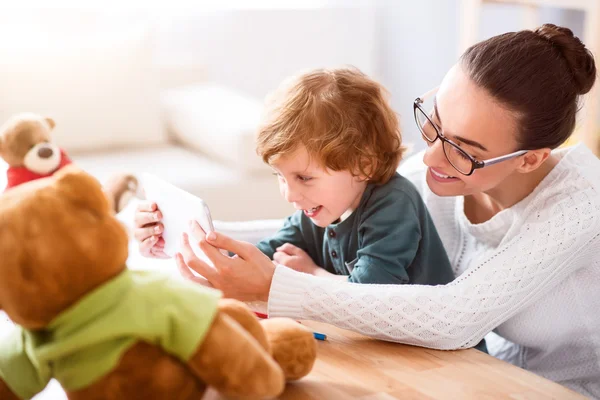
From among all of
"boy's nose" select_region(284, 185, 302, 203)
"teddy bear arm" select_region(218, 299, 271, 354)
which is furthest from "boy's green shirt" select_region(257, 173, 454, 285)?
"teddy bear arm" select_region(218, 299, 271, 354)

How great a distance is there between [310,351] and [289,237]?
0.62m

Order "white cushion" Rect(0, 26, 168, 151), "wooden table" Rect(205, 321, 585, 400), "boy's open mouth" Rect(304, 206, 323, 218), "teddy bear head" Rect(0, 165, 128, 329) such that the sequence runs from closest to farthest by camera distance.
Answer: "teddy bear head" Rect(0, 165, 128, 329) → "wooden table" Rect(205, 321, 585, 400) → "boy's open mouth" Rect(304, 206, 323, 218) → "white cushion" Rect(0, 26, 168, 151)

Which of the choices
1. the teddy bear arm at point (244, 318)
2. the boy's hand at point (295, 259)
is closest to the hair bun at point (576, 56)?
the boy's hand at point (295, 259)

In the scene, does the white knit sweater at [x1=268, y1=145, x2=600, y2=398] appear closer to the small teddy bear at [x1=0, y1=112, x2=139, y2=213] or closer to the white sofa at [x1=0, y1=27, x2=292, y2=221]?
the small teddy bear at [x1=0, y1=112, x2=139, y2=213]

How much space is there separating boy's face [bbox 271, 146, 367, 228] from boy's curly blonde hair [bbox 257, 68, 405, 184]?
0.6 inches

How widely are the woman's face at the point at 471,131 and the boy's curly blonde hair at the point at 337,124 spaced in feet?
0.34

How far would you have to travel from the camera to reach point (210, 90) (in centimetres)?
321

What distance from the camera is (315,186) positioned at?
1294 millimetres

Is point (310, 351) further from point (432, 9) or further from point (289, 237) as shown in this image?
point (432, 9)

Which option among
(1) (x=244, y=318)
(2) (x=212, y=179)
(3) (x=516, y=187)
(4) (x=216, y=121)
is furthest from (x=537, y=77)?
(4) (x=216, y=121)

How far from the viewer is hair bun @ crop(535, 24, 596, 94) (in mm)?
1172

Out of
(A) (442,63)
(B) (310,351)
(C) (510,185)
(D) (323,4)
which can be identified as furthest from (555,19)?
(B) (310,351)

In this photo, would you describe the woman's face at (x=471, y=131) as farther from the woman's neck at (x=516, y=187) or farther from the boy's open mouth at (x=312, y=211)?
the boy's open mouth at (x=312, y=211)

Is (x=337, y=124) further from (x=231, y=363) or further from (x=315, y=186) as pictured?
(x=231, y=363)
